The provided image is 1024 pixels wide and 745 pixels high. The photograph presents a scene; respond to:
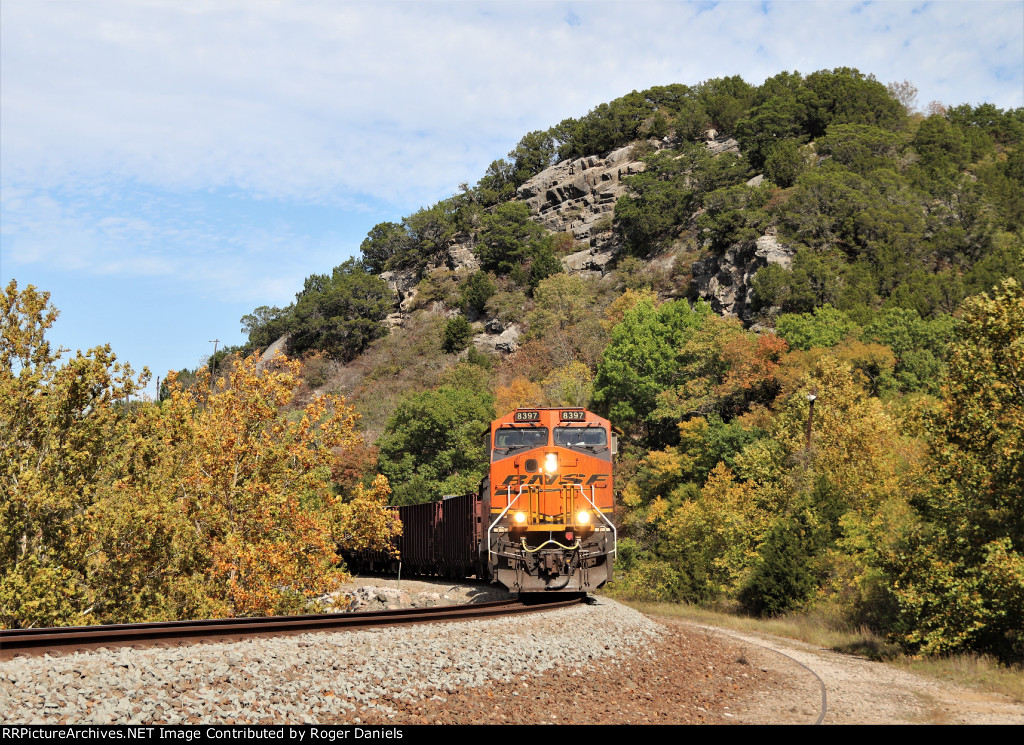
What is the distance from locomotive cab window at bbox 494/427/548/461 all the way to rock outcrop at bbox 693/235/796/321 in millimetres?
66179

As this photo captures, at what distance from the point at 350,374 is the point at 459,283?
24789 mm

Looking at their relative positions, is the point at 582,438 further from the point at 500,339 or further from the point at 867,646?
the point at 500,339

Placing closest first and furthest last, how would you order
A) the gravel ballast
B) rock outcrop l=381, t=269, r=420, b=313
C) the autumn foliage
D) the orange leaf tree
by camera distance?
the gravel ballast < the autumn foliage < the orange leaf tree < rock outcrop l=381, t=269, r=420, b=313

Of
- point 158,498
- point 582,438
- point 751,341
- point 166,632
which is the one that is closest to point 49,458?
point 158,498

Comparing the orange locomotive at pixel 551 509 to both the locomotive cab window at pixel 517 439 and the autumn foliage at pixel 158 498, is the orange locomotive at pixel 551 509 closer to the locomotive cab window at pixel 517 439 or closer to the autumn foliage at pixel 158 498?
the locomotive cab window at pixel 517 439

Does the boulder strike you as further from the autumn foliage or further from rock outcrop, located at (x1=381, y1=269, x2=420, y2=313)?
the autumn foliage

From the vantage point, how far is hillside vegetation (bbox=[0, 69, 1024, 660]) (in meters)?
18.4

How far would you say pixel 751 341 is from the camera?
6588 centimetres

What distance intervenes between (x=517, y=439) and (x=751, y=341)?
49.6 meters

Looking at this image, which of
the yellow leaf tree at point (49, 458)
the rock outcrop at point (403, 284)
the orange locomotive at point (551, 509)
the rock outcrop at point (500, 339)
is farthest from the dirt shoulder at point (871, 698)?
the rock outcrop at point (403, 284)

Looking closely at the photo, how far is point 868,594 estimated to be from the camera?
23984mm

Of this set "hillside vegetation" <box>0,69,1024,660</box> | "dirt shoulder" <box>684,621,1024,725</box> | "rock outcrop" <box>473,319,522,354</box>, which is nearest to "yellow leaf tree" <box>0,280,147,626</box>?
"hillside vegetation" <box>0,69,1024,660</box>

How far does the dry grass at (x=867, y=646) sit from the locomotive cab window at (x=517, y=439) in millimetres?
8664
